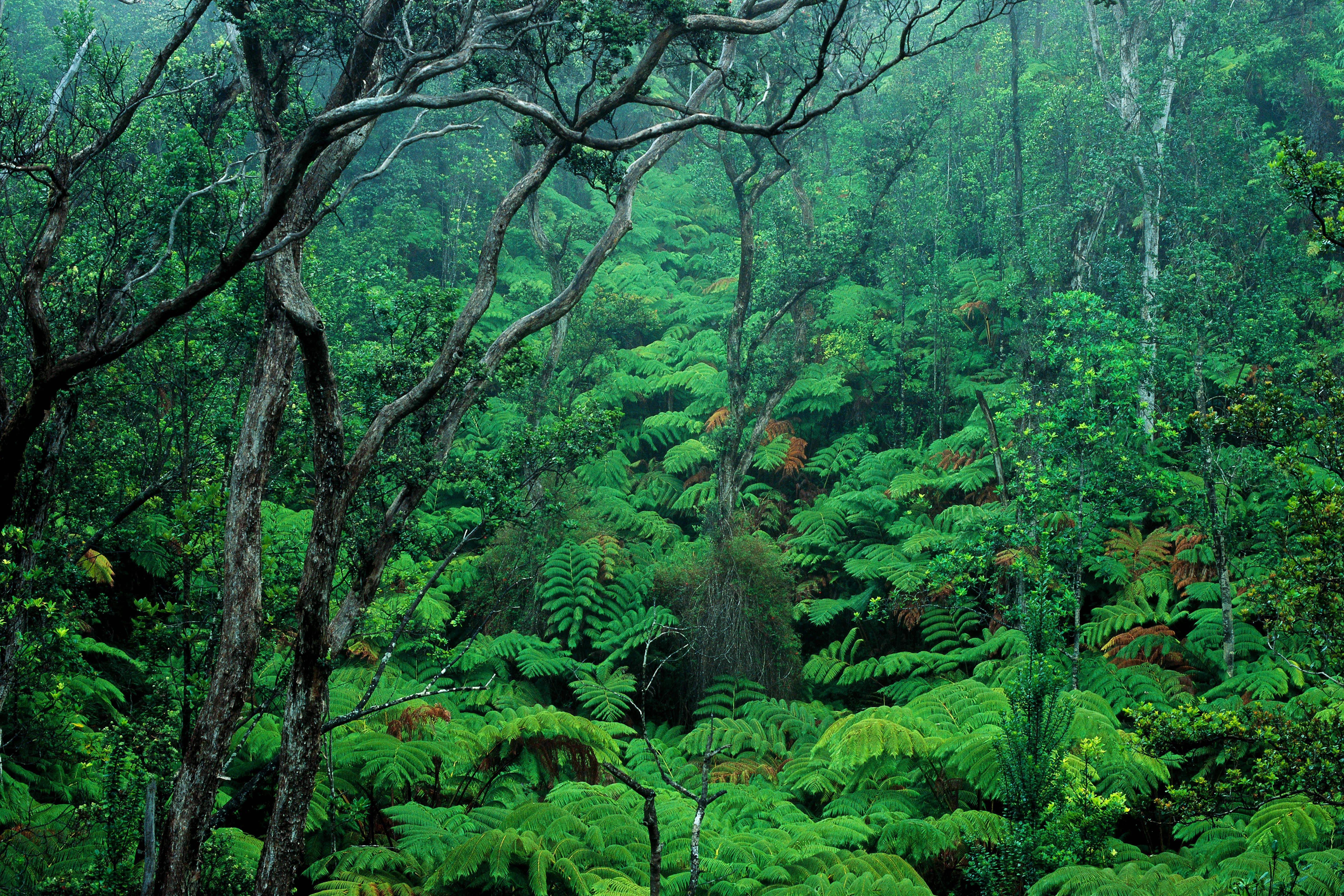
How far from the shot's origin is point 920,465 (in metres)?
13.2

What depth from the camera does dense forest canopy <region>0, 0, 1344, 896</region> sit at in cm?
573

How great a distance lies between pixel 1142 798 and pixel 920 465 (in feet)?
22.1

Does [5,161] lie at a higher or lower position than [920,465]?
higher

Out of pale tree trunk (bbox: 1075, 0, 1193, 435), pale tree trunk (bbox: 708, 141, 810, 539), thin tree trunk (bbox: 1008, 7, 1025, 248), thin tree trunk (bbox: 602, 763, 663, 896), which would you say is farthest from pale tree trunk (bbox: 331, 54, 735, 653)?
thin tree trunk (bbox: 1008, 7, 1025, 248)

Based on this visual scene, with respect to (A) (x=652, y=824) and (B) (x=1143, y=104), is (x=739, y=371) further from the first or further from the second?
(A) (x=652, y=824)

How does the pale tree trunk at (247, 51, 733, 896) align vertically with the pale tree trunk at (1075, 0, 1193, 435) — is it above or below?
below

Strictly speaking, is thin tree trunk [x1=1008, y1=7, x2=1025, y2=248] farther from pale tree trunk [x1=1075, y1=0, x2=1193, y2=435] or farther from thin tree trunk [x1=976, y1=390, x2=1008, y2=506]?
thin tree trunk [x1=976, y1=390, x2=1008, y2=506]

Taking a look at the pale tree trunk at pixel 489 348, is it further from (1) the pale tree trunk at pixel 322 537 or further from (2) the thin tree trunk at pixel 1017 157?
(2) the thin tree trunk at pixel 1017 157

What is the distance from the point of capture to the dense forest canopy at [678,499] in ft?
18.8

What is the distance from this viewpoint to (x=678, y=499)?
14305 mm

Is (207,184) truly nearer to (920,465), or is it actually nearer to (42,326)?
(42,326)

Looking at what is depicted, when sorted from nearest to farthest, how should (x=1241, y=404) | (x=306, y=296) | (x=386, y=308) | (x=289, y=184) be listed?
(x=289, y=184) < (x=306, y=296) < (x=1241, y=404) < (x=386, y=308)

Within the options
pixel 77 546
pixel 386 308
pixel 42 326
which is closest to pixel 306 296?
pixel 386 308

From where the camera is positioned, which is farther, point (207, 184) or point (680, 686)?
point (680, 686)
